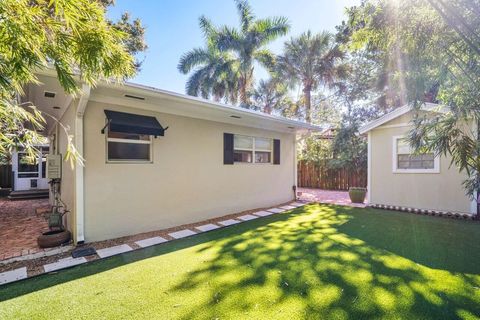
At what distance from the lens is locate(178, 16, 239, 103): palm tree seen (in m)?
14.7

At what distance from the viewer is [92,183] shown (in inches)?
192

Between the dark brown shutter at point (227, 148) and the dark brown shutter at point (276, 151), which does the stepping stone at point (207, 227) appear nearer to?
the dark brown shutter at point (227, 148)

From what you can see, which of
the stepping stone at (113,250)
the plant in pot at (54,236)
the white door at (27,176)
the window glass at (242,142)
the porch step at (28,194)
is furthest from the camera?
the white door at (27,176)

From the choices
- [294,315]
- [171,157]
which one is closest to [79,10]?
[294,315]

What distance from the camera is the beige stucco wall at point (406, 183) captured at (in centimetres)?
716

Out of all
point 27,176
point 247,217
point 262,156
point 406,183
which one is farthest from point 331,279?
point 27,176

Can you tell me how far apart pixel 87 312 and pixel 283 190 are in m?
7.74

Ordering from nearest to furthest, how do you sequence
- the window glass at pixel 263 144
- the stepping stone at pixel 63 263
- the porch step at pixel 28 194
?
the stepping stone at pixel 63 263
the window glass at pixel 263 144
the porch step at pixel 28 194

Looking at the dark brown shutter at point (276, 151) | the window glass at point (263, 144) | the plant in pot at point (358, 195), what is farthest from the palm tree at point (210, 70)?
the plant in pot at point (358, 195)

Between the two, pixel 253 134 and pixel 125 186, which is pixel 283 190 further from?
pixel 125 186

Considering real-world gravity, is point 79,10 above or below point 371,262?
above

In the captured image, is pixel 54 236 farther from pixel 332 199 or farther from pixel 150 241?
pixel 332 199

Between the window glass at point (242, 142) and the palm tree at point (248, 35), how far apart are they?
818 centimetres

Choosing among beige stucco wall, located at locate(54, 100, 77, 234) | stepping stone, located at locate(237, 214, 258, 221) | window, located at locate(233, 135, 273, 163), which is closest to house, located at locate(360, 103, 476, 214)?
window, located at locate(233, 135, 273, 163)
